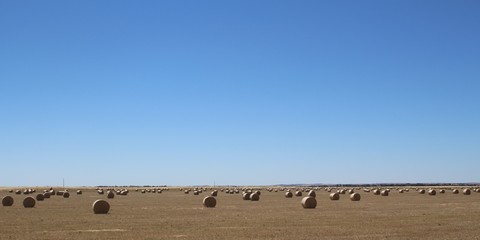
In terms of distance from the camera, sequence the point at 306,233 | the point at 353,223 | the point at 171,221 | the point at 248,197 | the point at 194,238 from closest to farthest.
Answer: the point at 194,238, the point at 306,233, the point at 353,223, the point at 171,221, the point at 248,197

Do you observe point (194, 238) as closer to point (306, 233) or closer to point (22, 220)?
point (306, 233)

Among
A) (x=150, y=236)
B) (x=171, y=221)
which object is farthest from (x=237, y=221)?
(x=150, y=236)

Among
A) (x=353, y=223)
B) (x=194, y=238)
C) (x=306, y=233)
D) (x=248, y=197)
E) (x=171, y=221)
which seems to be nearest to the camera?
(x=194, y=238)

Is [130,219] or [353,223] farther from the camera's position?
[130,219]

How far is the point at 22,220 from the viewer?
28688 millimetres

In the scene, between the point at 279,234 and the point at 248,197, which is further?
the point at 248,197

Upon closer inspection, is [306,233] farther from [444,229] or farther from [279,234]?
[444,229]

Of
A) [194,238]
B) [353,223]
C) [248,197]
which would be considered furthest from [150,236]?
[248,197]

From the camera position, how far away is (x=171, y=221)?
27719mm

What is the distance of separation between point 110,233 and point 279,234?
6.18 m

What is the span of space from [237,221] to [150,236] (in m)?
7.20

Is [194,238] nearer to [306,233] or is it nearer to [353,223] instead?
[306,233]

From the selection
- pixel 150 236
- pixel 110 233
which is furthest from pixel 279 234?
pixel 110 233

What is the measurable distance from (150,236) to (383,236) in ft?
26.6
